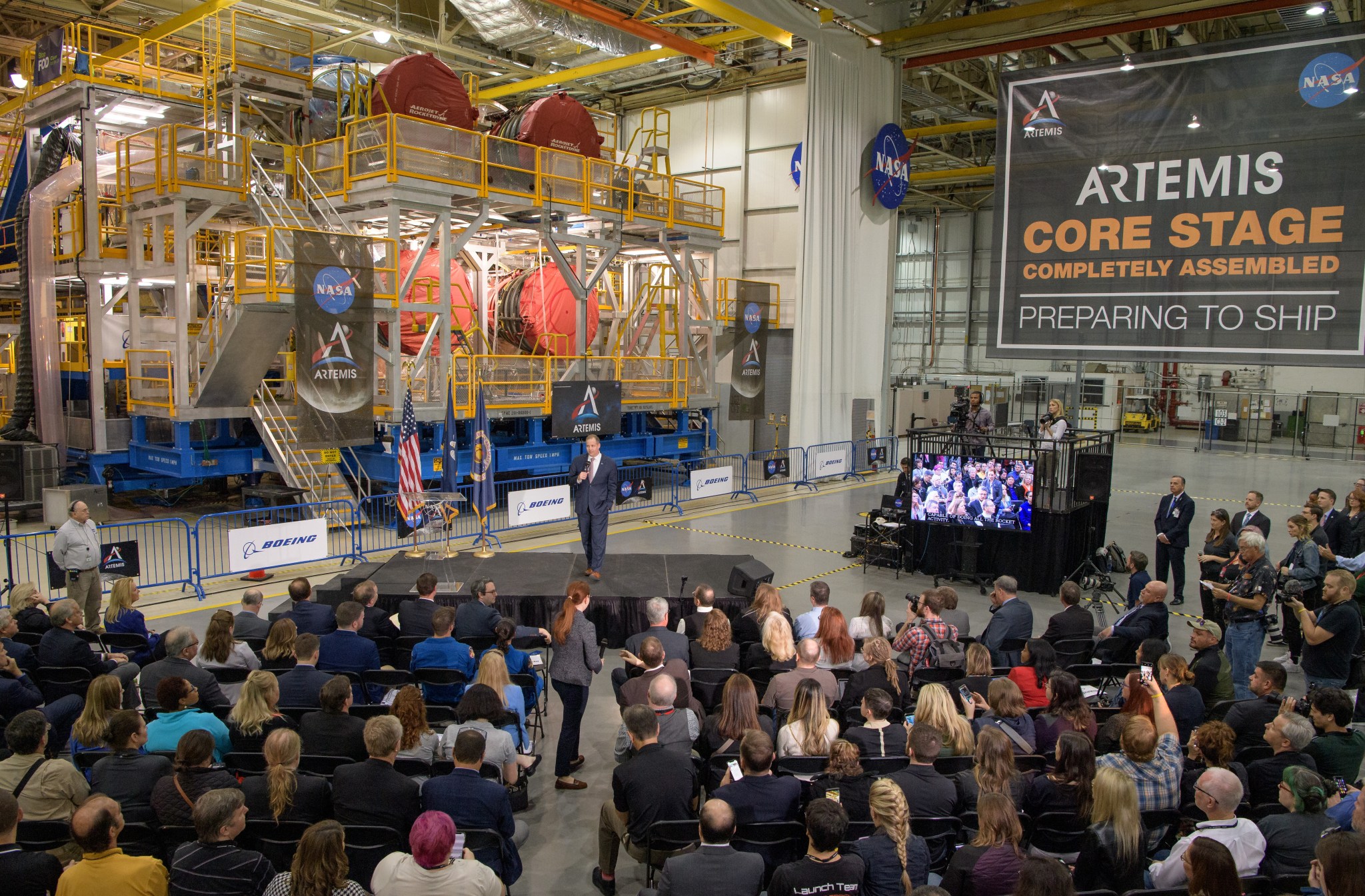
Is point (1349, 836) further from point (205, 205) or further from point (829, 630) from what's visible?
point (205, 205)

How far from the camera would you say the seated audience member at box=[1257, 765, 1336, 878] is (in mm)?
4695

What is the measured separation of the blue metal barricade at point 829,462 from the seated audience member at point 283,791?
60.0 ft

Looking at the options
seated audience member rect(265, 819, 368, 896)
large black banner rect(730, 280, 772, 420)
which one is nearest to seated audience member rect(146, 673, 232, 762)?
seated audience member rect(265, 819, 368, 896)

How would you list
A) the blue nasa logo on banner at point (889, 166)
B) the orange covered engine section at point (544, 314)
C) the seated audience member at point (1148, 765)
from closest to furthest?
the seated audience member at point (1148, 765) < the orange covered engine section at point (544, 314) < the blue nasa logo on banner at point (889, 166)

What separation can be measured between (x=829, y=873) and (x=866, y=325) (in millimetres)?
21464

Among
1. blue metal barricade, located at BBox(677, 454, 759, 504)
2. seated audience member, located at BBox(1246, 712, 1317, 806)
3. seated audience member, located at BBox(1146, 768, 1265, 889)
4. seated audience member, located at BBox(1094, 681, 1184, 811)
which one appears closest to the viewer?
seated audience member, located at BBox(1146, 768, 1265, 889)

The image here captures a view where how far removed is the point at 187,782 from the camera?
16.7 ft

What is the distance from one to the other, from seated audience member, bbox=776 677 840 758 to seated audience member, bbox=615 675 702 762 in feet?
1.96

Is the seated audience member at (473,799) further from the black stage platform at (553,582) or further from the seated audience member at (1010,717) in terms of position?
the black stage platform at (553,582)

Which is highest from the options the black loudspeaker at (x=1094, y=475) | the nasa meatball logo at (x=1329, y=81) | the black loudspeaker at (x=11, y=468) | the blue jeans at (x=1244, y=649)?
the nasa meatball logo at (x=1329, y=81)

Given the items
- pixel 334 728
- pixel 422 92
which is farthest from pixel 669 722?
pixel 422 92

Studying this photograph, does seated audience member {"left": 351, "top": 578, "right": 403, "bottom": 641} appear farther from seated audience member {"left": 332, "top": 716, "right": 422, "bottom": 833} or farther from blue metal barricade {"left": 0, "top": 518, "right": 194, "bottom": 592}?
blue metal barricade {"left": 0, "top": 518, "right": 194, "bottom": 592}

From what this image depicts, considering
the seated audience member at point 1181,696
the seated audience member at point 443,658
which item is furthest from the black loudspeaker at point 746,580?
the seated audience member at point 1181,696

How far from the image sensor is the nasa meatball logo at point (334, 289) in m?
15.7
